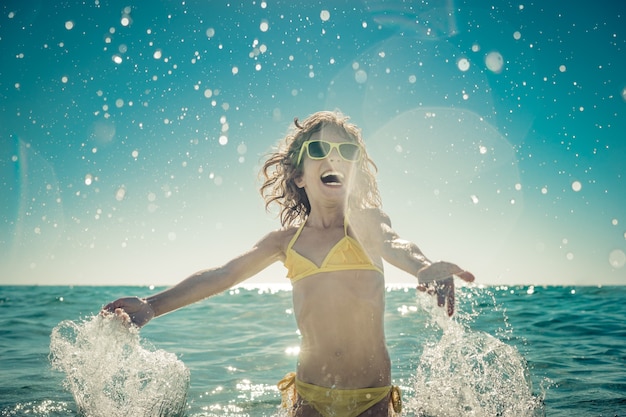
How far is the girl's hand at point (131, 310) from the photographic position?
116 inches

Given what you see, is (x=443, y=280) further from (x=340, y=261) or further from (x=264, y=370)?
(x=264, y=370)

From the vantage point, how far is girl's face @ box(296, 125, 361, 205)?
369 centimetres

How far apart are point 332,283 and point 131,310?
1.29m

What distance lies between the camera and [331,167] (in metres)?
3.70

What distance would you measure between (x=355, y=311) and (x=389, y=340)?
287 inches

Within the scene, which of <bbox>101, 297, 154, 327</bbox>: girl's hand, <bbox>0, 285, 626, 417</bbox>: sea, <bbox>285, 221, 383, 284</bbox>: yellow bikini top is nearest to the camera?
<bbox>101, 297, 154, 327</bbox>: girl's hand

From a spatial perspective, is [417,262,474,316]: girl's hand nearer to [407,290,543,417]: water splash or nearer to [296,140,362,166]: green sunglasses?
[296,140,362,166]: green sunglasses

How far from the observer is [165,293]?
3266 mm

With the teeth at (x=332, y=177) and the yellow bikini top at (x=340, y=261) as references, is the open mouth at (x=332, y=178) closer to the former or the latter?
the teeth at (x=332, y=177)

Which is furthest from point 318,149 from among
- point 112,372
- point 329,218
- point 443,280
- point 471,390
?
point 471,390

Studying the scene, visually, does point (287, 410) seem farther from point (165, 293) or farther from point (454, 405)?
point (454, 405)

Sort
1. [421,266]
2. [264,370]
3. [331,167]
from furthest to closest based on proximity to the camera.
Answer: [264,370] < [331,167] < [421,266]

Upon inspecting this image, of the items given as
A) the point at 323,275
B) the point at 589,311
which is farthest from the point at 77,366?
the point at 589,311

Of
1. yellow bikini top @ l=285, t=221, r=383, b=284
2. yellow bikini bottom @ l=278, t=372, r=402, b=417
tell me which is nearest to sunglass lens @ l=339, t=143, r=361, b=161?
yellow bikini top @ l=285, t=221, r=383, b=284
